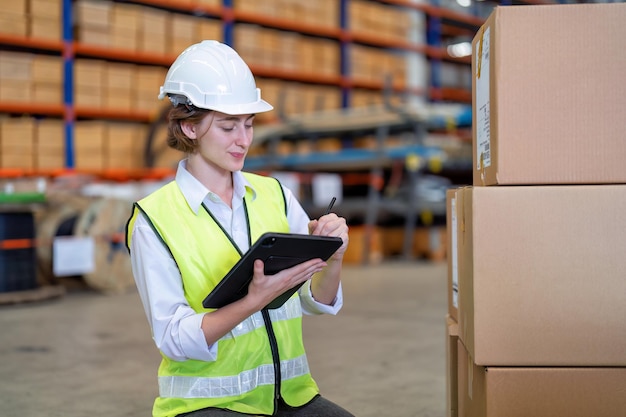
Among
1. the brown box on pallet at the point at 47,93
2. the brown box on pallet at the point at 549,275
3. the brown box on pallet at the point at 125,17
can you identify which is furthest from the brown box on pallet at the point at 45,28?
the brown box on pallet at the point at 549,275

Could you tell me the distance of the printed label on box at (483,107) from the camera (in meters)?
1.71

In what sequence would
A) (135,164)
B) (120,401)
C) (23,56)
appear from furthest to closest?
(135,164) < (23,56) < (120,401)

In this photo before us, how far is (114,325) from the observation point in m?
4.72

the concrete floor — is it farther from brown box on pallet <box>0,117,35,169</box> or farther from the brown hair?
brown box on pallet <box>0,117,35,169</box>

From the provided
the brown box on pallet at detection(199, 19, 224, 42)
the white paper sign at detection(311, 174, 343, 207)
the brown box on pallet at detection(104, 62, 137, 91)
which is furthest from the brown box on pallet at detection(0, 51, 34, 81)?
the white paper sign at detection(311, 174, 343, 207)

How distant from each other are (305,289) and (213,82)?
54 cm

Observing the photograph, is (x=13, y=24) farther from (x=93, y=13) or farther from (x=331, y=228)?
(x=331, y=228)

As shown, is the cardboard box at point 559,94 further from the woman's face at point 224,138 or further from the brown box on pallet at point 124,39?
the brown box on pallet at point 124,39

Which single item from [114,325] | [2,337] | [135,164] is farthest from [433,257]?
[2,337]

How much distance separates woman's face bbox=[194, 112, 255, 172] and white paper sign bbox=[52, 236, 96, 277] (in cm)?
437

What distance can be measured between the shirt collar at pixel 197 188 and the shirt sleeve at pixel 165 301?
117 mm

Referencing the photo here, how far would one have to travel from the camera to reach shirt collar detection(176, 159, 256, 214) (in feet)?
5.79

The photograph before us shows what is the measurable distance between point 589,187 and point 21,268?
4.88 metres

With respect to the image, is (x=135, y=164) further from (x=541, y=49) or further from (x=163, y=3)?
(x=541, y=49)
